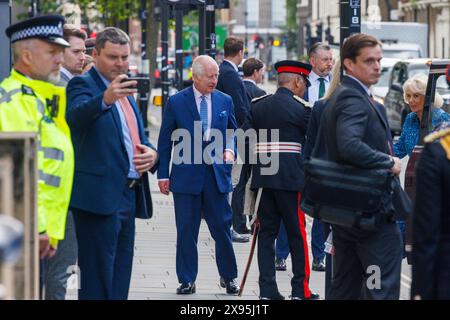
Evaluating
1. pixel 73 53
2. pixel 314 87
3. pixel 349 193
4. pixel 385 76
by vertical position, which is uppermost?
pixel 73 53

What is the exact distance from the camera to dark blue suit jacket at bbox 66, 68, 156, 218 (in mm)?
7383

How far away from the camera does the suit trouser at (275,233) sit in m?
9.73

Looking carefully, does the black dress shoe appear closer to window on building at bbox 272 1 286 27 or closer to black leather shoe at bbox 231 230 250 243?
black leather shoe at bbox 231 230 250 243

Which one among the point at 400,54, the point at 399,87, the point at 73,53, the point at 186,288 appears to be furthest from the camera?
the point at 400,54

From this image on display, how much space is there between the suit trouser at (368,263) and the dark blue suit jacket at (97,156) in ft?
4.13

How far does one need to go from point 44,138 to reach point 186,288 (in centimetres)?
394

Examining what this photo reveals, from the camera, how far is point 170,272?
36.8 feet

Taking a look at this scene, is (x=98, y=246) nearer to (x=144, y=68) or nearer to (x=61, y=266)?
(x=61, y=266)

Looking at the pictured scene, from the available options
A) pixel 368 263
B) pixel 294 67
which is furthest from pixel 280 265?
pixel 368 263

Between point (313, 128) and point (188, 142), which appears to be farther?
point (188, 142)

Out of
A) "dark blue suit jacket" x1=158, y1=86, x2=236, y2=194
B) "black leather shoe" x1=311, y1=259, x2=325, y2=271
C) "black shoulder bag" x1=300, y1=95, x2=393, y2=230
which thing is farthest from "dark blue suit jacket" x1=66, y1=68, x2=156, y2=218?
"black leather shoe" x1=311, y1=259, x2=325, y2=271

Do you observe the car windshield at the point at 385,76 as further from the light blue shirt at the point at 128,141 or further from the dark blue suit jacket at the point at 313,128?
the light blue shirt at the point at 128,141
